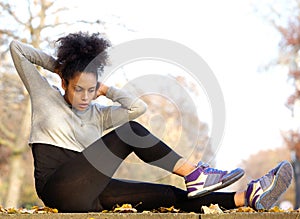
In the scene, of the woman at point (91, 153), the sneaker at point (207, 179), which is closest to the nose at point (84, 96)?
the woman at point (91, 153)

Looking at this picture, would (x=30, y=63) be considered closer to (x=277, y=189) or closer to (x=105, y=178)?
(x=105, y=178)

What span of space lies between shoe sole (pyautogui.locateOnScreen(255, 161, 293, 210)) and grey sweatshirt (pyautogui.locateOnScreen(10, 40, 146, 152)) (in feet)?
3.27

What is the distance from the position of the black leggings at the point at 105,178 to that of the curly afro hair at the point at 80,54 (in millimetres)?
456

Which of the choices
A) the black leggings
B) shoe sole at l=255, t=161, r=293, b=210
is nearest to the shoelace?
the black leggings

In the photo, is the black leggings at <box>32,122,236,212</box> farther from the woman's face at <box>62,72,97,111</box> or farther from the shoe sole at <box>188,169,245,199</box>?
the woman's face at <box>62,72,97,111</box>

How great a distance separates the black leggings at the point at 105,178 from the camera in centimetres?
296

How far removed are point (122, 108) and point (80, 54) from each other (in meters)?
0.45

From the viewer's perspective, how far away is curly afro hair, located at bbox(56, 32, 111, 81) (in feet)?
10.8

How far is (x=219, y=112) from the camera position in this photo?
354 cm

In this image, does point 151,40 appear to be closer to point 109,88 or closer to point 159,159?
point 109,88

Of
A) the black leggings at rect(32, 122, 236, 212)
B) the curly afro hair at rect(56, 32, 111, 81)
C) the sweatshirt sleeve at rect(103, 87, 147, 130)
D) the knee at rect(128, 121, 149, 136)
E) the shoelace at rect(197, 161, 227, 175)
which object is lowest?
the black leggings at rect(32, 122, 236, 212)

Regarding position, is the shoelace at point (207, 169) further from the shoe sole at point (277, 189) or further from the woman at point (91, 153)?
the shoe sole at point (277, 189)

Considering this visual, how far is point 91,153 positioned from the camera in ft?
9.82

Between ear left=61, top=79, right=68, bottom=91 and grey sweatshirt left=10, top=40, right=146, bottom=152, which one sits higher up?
ear left=61, top=79, right=68, bottom=91
